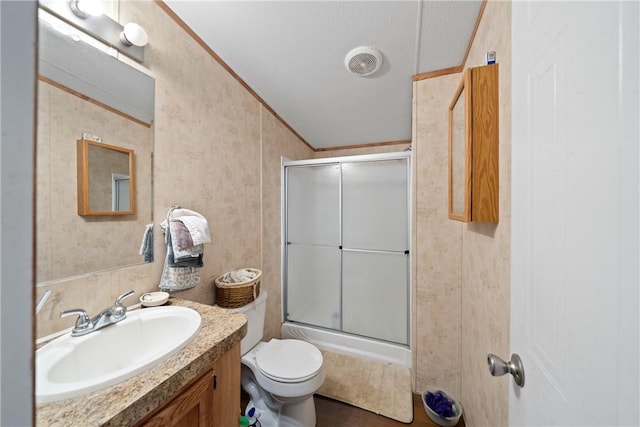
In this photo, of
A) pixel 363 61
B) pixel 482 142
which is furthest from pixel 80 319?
pixel 363 61

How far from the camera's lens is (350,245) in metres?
2.19

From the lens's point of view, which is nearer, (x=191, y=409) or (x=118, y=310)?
(x=191, y=409)

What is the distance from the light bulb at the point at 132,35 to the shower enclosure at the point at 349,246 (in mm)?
1355

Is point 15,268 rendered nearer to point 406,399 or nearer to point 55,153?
point 55,153

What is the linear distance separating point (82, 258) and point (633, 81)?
152 centimetres

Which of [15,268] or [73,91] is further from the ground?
[73,91]

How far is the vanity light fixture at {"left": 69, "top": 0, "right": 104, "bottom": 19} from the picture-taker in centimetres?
94

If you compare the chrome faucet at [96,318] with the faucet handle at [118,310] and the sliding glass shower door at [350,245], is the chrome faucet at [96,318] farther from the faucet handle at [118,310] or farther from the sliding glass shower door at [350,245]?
the sliding glass shower door at [350,245]

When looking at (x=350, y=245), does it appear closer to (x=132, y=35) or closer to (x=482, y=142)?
(x=482, y=142)

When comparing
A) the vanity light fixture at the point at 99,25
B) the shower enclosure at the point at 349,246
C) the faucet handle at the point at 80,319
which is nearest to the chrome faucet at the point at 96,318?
the faucet handle at the point at 80,319

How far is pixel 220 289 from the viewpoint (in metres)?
1.44

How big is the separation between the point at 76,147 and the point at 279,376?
1.40 m

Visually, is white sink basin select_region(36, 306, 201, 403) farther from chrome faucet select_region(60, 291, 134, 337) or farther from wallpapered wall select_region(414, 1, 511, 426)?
wallpapered wall select_region(414, 1, 511, 426)

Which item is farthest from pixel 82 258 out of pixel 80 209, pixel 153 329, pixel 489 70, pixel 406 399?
pixel 406 399
